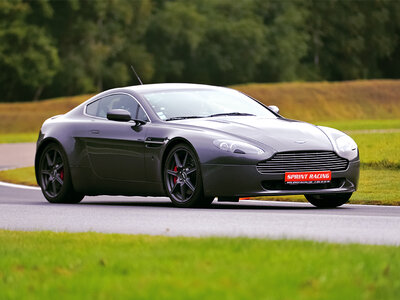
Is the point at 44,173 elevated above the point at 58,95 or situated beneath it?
elevated above

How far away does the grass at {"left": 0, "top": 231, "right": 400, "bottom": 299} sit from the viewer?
6129 millimetres

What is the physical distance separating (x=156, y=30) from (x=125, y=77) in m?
6.95

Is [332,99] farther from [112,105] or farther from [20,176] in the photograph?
[112,105]

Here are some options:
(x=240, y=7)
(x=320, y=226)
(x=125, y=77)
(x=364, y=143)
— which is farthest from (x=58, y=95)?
(x=320, y=226)

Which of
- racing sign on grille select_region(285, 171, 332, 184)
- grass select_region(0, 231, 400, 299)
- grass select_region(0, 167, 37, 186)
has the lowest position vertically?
grass select_region(0, 167, 37, 186)

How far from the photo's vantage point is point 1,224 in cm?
1148

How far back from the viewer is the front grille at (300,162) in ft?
40.6

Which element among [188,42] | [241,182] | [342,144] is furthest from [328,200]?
[188,42]

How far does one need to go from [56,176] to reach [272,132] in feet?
11.3

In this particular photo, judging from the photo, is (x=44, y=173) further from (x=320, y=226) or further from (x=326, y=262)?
(x=326, y=262)

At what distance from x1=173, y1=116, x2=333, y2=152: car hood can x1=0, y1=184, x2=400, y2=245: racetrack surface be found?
0.77m

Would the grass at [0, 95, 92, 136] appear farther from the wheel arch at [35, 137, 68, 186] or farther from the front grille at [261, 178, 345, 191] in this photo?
the front grille at [261, 178, 345, 191]

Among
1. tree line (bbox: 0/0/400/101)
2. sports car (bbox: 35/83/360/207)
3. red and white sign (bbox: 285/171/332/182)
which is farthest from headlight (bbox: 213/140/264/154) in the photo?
tree line (bbox: 0/0/400/101)

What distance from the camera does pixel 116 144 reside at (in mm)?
13859
